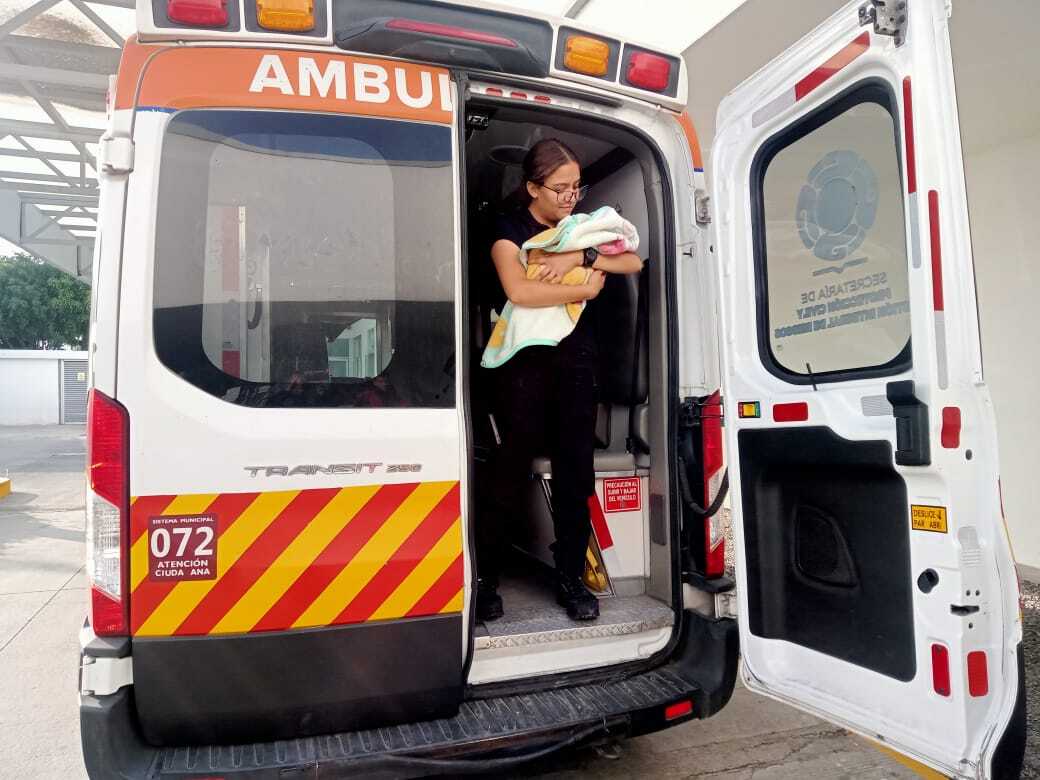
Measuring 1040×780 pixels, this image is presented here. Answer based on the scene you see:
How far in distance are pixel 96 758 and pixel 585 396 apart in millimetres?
1836

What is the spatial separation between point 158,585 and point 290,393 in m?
0.61

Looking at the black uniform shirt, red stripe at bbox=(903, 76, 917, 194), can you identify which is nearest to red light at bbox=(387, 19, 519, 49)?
the black uniform shirt

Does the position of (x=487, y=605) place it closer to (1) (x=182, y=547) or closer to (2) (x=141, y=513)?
(1) (x=182, y=547)

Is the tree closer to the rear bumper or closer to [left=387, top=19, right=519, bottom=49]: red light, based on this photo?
[left=387, top=19, right=519, bottom=49]: red light

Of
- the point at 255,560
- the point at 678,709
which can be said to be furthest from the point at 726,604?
the point at 255,560

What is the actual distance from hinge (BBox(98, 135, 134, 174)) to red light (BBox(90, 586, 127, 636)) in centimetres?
110

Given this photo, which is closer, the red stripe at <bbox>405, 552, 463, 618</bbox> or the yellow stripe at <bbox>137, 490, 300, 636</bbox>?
the yellow stripe at <bbox>137, 490, 300, 636</bbox>

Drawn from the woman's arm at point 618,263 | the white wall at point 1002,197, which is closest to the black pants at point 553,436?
the woman's arm at point 618,263

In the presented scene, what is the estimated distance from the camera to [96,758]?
1.88 m

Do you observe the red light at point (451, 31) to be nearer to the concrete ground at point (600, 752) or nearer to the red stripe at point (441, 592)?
the red stripe at point (441, 592)

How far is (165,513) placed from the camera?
78.3 inches

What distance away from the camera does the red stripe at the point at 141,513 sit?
197 centimetres

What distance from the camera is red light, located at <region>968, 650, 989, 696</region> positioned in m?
1.78

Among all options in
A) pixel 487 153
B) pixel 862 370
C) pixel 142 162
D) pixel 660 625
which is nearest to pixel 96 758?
pixel 142 162
